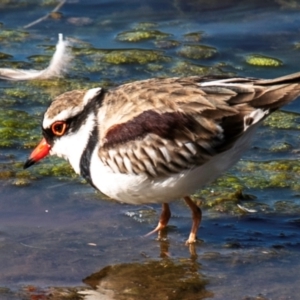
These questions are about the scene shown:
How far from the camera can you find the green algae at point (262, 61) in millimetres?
10277

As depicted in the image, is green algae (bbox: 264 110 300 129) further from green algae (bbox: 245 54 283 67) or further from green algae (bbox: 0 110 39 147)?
green algae (bbox: 0 110 39 147)

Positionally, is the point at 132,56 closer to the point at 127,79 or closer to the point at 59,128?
the point at 127,79

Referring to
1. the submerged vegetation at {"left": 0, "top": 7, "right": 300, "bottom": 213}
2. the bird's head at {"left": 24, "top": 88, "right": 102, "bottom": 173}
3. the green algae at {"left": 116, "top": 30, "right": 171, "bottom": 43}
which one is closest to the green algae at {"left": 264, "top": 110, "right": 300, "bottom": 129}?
the submerged vegetation at {"left": 0, "top": 7, "right": 300, "bottom": 213}

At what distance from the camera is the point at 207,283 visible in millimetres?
6438

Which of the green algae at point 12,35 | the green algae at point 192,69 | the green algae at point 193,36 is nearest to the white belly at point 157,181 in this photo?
the green algae at point 192,69

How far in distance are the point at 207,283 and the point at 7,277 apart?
1456 millimetres

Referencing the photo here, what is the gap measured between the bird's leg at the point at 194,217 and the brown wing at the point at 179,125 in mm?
496

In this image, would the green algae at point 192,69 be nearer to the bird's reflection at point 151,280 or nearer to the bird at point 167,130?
the bird at point 167,130

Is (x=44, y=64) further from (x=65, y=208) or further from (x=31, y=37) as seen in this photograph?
(x=65, y=208)

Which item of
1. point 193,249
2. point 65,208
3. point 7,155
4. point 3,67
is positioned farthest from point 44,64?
point 193,249

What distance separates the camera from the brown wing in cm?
664

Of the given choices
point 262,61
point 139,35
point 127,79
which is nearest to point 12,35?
point 139,35

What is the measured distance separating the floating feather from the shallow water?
0.30 ft

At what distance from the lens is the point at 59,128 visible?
6945 millimetres
